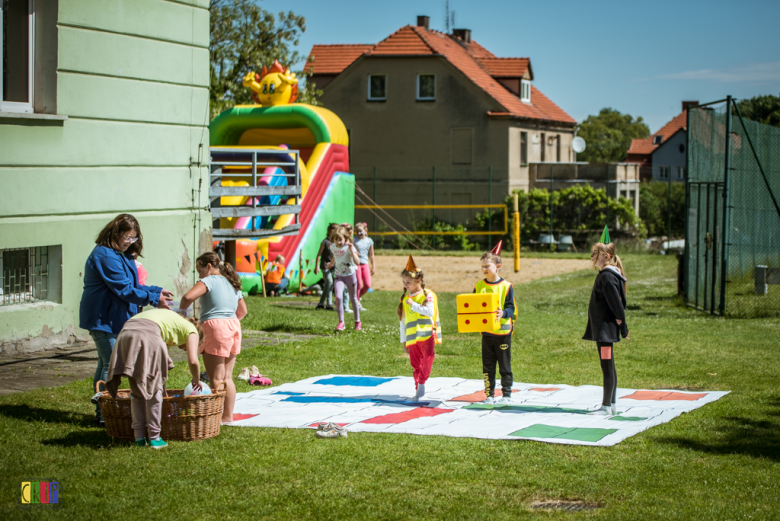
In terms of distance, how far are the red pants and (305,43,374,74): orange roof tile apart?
37889 mm

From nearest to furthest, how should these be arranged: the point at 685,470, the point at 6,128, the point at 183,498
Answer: the point at 183,498
the point at 685,470
the point at 6,128

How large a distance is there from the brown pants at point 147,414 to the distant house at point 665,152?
78.2 meters

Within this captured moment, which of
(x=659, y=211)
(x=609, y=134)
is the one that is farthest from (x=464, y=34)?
(x=609, y=134)

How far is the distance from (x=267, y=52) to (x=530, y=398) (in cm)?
2735

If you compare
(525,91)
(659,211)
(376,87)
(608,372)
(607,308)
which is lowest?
(608,372)

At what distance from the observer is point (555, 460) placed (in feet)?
20.8

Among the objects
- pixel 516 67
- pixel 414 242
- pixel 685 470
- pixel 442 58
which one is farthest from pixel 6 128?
pixel 516 67

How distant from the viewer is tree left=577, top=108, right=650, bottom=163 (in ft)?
367

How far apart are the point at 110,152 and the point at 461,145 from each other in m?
32.4

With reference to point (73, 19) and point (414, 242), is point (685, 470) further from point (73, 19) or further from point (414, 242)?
point (414, 242)

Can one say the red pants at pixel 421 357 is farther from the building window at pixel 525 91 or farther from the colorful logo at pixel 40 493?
the building window at pixel 525 91

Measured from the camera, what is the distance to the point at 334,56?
46.2 m

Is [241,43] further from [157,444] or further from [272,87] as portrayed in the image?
[157,444]

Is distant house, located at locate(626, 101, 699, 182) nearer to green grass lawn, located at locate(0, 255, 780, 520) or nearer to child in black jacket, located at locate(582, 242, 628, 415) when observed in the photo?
child in black jacket, located at locate(582, 242, 628, 415)
